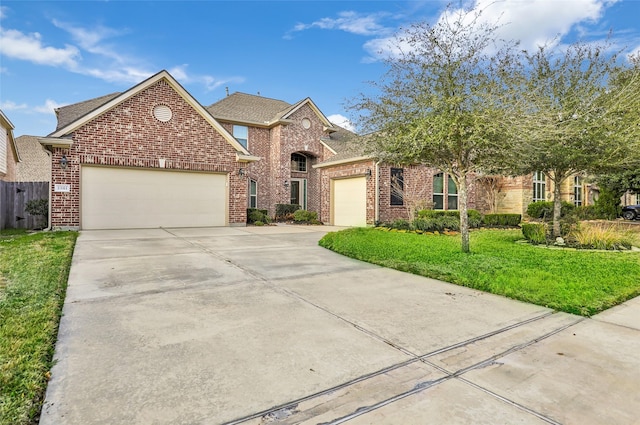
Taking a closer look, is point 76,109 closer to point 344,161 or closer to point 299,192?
point 299,192

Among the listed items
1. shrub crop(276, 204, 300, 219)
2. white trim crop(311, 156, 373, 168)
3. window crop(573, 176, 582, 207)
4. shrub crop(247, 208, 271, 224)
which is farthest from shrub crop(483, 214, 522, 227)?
window crop(573, 176, 582, 207)

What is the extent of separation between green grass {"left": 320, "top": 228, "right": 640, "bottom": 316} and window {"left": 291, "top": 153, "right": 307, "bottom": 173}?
12.7 m

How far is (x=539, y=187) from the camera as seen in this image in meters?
20.4

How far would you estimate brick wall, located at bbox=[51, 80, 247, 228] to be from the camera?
37.0 ft

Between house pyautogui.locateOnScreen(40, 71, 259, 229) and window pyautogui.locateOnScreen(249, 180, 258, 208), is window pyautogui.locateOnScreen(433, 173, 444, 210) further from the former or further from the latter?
window pyautogui.locateOnScreen(249, 180, 258, 208)

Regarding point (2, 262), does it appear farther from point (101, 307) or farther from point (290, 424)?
point (290, 424)

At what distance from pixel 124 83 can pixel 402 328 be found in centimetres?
1772

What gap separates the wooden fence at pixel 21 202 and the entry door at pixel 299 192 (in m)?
11.4

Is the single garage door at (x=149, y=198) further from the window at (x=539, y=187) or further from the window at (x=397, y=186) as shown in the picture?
the window at (x=539, y=187)

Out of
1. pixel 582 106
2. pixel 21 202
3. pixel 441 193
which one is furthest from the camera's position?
pixel 441 193

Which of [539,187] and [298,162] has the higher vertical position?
[298,162]

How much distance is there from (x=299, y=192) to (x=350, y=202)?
5.43 metres

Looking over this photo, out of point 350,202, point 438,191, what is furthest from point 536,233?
point 350,202

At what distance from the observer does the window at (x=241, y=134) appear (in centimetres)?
1902
